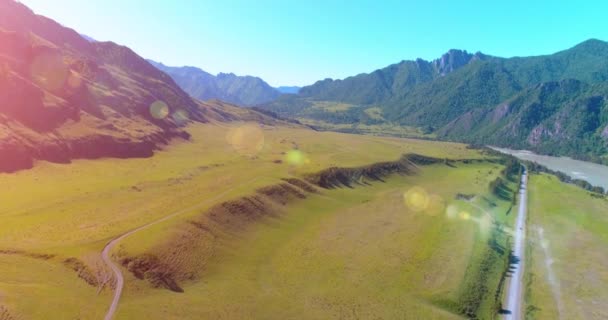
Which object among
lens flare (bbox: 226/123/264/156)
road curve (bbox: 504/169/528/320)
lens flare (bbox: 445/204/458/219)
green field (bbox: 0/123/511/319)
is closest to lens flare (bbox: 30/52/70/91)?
green field (bbox: 0/123/511/319)

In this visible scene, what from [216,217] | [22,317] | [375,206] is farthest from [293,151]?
[22,317]

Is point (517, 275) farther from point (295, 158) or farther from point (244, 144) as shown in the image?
point (244, 144)

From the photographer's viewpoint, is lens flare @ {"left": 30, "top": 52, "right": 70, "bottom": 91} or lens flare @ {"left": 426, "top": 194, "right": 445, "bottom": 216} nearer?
lens flare @ {"left": 426, "top": 194, "right": 445, "bottom": 216}

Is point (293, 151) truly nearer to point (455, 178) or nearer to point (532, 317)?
point (455, 178)

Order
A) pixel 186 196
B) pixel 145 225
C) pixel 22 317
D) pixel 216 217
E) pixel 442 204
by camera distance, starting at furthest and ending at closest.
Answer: pixel 442 204
pixel 186 196
pixel 216 217
pixel 145 225
pixel 22 317

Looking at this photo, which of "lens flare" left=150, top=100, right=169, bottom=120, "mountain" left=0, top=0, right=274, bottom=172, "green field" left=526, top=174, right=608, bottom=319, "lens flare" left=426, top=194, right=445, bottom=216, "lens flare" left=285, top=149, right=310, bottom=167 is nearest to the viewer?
"green field" left=526, top=174, right=608, bottom=319

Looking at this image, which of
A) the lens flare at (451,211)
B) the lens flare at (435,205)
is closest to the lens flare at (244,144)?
the lens flare at (435,205)

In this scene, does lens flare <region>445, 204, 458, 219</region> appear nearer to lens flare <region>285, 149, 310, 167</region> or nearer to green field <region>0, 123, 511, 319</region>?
green field <region>0, 123, 511, 319</region>
